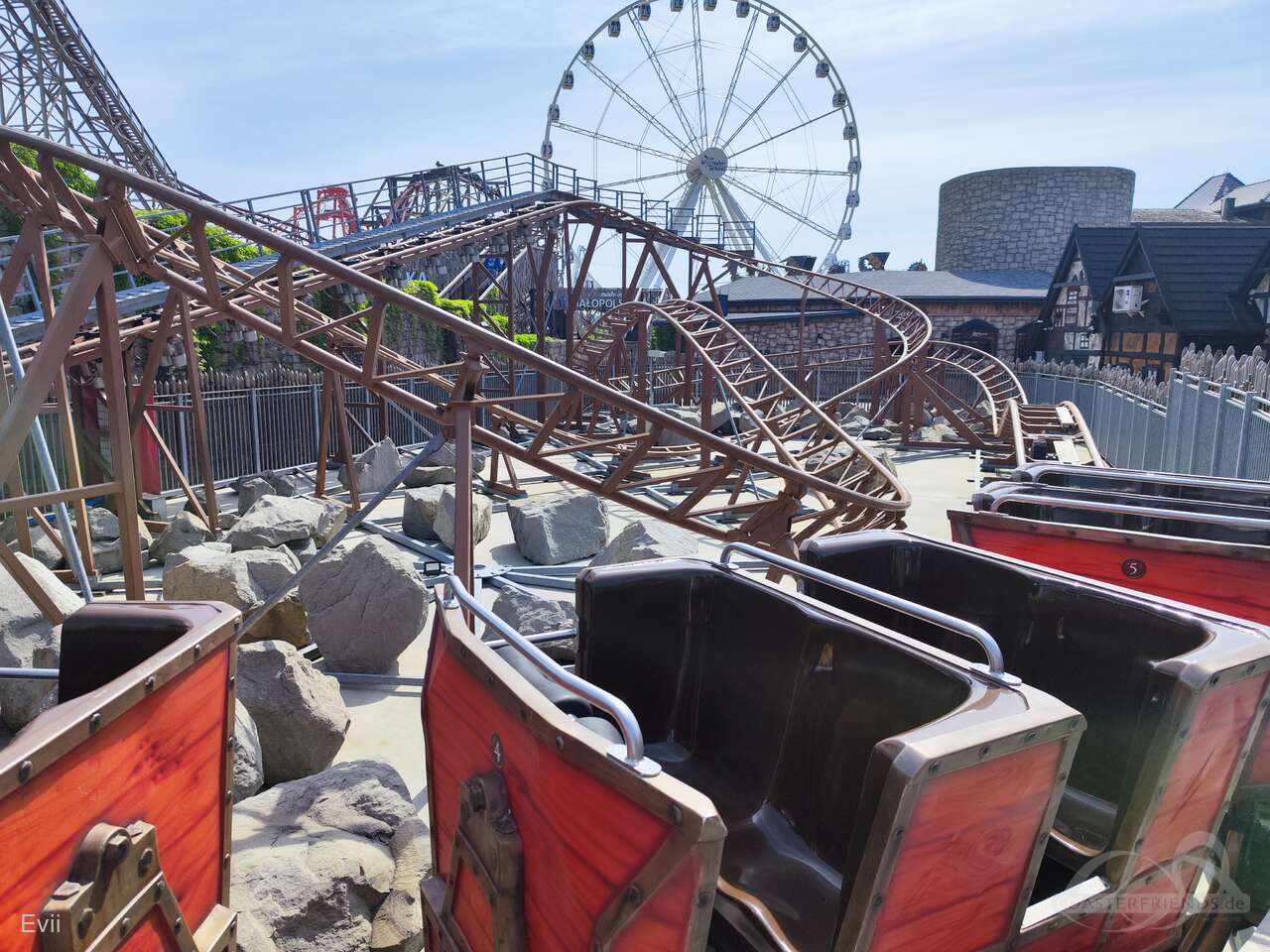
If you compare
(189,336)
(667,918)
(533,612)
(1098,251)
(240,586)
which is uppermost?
(1098,251)

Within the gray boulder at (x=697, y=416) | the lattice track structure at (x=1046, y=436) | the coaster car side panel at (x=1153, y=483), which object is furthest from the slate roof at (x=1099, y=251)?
the coaster car side panel at (x=1153, y=483)

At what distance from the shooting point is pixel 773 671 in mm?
2844

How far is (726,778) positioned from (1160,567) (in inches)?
79.7

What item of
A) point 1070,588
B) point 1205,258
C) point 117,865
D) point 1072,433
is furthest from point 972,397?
point 117,865

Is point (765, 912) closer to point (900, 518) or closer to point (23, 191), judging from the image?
point (900, 518)

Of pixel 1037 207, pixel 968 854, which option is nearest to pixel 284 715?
pixel 968 854

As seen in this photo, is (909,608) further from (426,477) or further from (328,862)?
(426,477)

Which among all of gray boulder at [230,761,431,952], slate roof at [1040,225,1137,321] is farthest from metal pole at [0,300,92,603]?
slate roof at [1040,225,1137,321]

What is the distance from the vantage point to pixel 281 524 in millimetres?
7234

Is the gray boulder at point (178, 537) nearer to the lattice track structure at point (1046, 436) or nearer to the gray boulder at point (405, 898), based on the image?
the gray boulder at point (405, 898)

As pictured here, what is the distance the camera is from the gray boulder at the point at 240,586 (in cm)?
518

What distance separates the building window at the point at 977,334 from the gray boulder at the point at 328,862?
31.3 metres

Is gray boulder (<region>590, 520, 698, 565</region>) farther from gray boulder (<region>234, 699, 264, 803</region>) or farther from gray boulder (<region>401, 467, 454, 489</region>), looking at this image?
gray boulder (<region>401, 467, 454, 489</region>)

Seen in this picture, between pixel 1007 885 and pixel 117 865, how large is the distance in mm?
1891
